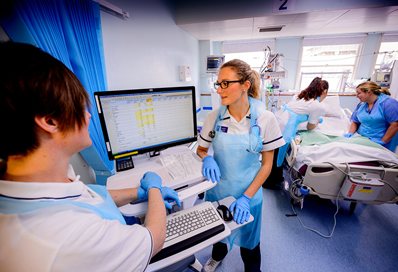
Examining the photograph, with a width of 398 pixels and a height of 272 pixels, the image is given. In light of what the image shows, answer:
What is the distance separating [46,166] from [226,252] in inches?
55.9

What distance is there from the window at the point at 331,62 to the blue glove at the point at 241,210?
5.13 meters

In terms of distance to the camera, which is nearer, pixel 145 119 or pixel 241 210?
pixel 241 210

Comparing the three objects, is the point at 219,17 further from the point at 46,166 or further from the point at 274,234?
the point at 274,234

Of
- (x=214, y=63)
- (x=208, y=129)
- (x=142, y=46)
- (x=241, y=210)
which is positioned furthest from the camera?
(x=214, y=63)

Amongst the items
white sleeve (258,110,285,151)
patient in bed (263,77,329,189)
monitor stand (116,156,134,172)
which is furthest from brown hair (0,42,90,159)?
patient in bed (263,77,329,189)

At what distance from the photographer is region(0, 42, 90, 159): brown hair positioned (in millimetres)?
369

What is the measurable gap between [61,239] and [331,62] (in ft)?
20.7

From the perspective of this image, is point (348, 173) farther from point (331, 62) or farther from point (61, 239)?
point (331, 62)

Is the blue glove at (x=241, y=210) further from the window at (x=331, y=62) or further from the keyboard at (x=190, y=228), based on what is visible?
the window at (x=331, y=62)

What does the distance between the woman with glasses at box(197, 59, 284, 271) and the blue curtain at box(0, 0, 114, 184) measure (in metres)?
0.77

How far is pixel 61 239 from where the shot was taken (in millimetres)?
380


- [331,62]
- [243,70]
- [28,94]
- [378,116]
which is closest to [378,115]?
[378,116]

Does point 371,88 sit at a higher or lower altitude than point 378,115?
higher

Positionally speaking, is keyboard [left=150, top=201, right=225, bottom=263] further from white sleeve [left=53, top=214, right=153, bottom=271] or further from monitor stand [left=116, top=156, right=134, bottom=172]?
monitor stand [left=116, top=156, right=134, bottom=172]
